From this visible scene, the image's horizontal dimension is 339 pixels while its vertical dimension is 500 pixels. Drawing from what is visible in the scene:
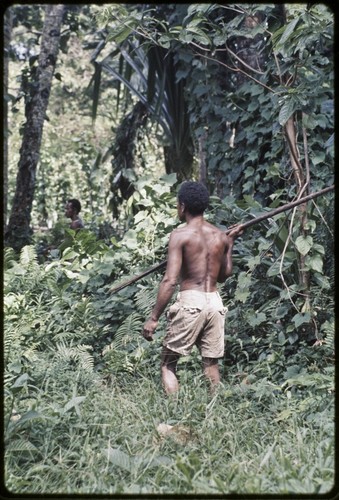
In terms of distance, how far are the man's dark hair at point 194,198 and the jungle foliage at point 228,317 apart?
38.7 inches

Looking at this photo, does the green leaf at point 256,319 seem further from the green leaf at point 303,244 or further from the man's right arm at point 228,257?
the man's right arm at point 228,257

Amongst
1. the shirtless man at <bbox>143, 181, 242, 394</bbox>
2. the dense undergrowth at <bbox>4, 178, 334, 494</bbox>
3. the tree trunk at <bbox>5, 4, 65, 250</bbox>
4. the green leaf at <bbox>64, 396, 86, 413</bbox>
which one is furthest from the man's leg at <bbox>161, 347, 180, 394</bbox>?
the tree trunk at <bbox>5, 4, 65, 250</bbox>

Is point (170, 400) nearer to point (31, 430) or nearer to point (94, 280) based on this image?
point (31, 430)

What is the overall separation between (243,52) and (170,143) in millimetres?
3253

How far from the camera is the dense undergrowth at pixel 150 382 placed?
4.15 metres

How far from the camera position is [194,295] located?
215 inches

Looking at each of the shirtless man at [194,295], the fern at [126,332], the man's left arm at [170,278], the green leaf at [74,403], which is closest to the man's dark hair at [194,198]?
the shirtless man at [194,295]

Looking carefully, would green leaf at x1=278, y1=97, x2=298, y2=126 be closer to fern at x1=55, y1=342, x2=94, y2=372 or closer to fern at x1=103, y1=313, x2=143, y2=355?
fern at x1=103, y1=313, x2=143, y2=355

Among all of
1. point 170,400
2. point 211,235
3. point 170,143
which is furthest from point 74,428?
point 170,143

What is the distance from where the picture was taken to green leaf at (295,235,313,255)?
238 inches

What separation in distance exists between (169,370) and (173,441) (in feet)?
3.24

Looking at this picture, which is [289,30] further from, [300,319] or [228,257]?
[300,319]

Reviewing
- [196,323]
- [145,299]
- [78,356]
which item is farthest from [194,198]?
[145,299]

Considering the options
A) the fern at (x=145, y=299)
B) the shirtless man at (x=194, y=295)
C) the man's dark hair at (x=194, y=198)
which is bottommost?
the fern at (x=145, y=299)
